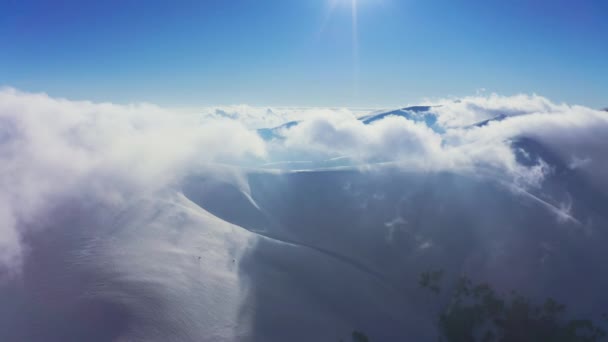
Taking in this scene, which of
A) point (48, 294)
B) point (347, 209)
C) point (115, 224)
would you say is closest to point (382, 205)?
point (347, 209)

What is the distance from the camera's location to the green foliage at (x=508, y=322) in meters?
73.8

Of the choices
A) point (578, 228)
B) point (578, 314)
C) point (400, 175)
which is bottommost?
point (578, 314)

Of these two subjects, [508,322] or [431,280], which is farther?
[431,280]

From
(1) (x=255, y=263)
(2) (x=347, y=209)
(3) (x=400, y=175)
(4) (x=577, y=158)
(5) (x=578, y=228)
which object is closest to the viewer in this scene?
(1) (x=255, y=263)

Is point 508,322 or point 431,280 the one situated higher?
point 431,280

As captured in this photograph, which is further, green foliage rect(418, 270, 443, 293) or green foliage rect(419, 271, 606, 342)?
green foliage rect(418, 270, 443, 293)

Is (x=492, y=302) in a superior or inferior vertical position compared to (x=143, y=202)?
inferior

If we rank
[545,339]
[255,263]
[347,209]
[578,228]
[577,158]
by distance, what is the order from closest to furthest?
[545,339] → [255,263] → [578,228] → [347,209] → [577,158]

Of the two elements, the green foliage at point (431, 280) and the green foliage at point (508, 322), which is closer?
the green foliage at point (508, 322)

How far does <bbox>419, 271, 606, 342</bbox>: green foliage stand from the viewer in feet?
242

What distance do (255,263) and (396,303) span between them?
40221 millimetres

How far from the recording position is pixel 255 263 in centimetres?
8919

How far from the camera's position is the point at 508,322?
250 feet

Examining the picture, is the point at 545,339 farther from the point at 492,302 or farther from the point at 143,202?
the point at 143,202
